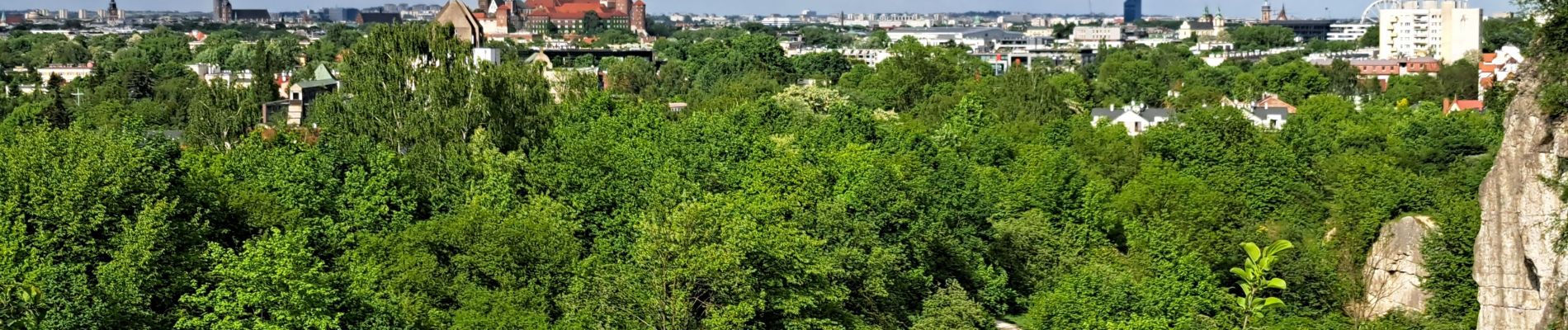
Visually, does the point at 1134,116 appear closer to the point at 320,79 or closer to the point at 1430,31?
the point at 320,79

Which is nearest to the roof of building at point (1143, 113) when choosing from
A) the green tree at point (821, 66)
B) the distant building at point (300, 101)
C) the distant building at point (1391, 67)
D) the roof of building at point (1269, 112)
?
the roof of building at point (1269, 112)

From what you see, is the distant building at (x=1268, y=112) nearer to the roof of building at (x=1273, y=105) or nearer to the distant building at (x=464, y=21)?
the roof of building at (x=1273, y=105)

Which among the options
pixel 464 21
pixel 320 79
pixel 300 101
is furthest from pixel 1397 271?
pixel 320 79

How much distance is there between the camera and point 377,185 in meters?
37.1

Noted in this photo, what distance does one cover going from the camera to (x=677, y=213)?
29250 mm

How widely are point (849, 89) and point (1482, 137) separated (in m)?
36.7

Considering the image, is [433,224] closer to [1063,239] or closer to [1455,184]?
[1063,239]

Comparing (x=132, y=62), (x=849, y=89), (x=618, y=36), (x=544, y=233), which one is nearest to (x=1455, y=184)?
(x=544, y=233)

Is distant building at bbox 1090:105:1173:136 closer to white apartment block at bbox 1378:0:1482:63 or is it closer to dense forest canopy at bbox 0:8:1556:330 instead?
dense forest canopy at bbox 0:8:1556:330

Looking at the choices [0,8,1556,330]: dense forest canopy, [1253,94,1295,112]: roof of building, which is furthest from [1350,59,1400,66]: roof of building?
[0,8,1556,330]: dense forest canopy

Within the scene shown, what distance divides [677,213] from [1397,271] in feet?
57.6

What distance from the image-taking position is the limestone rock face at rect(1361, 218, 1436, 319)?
127ft

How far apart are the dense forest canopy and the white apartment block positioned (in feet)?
304

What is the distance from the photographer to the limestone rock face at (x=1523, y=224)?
22.5 meters
